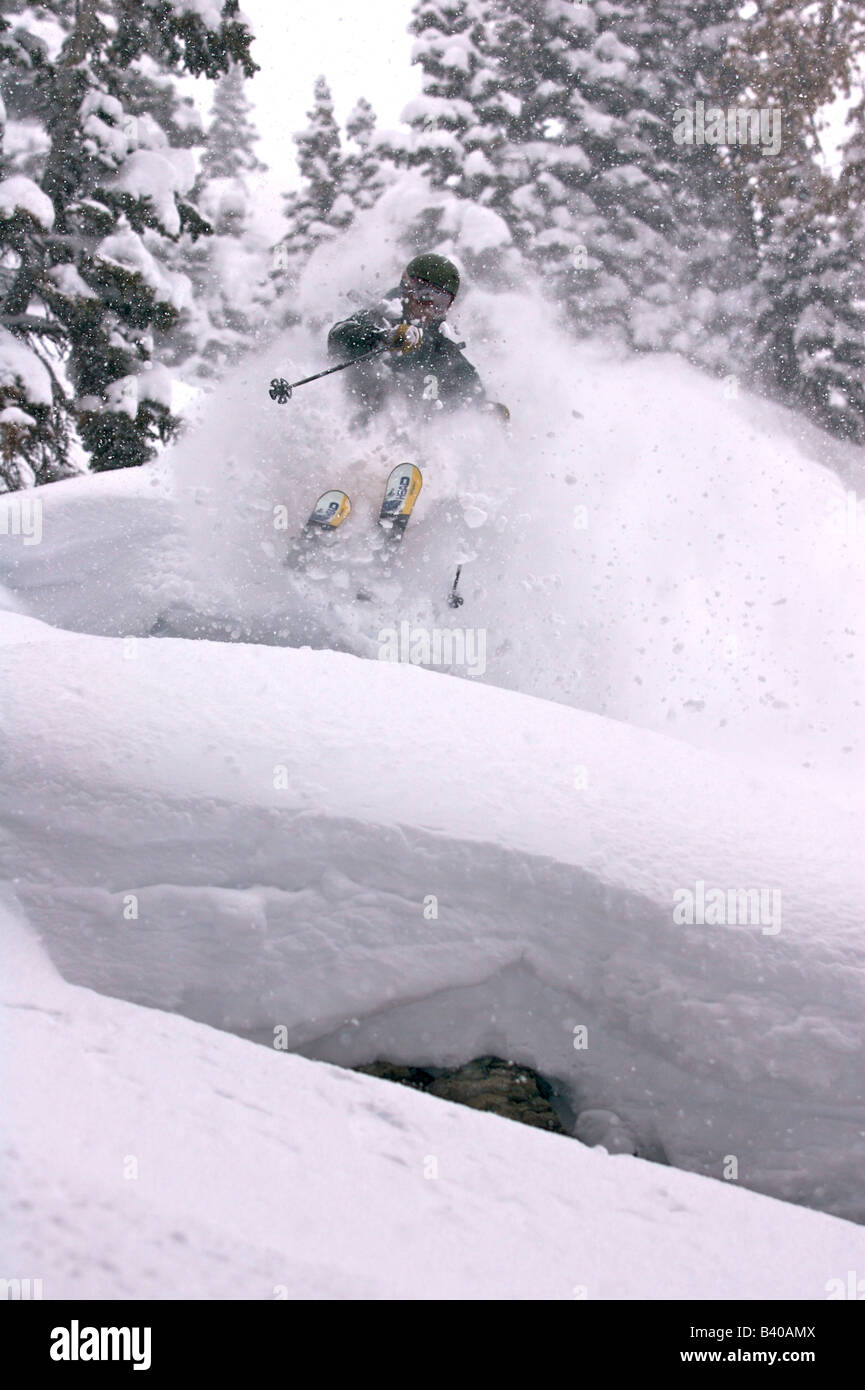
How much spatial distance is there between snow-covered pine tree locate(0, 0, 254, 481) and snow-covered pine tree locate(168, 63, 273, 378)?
19893 mm

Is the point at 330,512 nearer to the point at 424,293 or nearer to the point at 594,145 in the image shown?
the point at 424,293

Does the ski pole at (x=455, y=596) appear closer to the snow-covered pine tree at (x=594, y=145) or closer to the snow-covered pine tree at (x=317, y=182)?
the snow-covered pine tree at (x=594, y=145)

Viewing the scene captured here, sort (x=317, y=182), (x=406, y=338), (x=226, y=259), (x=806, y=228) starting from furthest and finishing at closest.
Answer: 1. (x=226, y=259)
2. (x=317, y=182)
3. (x=806, y=228)
4. (x=406, y=338)

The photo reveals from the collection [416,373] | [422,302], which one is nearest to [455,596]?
[416,373]

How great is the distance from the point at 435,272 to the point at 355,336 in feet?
2.78

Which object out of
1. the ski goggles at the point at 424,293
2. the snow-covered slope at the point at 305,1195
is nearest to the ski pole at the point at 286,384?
the ski goggles at the point at 424,293

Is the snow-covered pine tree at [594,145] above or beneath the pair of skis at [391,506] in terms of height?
above

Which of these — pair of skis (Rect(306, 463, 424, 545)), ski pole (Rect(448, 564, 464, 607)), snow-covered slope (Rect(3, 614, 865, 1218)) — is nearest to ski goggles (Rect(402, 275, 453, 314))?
pair of skis (Rect(306, 463, 424, 545))

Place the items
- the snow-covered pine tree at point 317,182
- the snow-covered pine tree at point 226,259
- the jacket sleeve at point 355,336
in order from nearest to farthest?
1. the jacket sleeve at point 355,336
2. the snow-covered pine tree at point 317,182
3. the snow-covered pine tree at point 226,259

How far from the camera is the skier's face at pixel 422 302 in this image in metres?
7.77

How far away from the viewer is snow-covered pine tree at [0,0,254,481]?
34.3 ft

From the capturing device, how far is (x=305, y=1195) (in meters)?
2.06

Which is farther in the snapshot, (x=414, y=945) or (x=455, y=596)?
(x=455, y=596)
